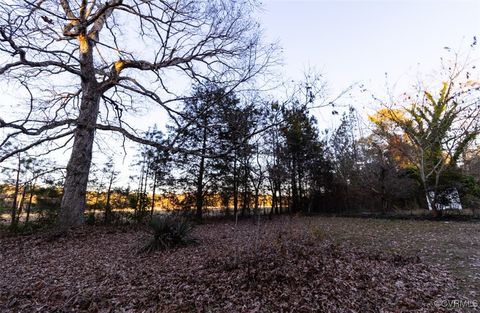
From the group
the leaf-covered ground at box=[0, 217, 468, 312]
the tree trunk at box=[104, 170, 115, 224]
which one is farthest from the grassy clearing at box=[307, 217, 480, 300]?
the tree trunk at box=[104, 170, 115, 224]

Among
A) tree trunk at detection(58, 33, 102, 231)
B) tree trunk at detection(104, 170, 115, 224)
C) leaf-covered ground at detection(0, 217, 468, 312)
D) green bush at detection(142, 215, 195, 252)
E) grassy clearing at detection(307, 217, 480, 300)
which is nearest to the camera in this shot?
leaf-covered ground at detection(0, 217, 468, 312)

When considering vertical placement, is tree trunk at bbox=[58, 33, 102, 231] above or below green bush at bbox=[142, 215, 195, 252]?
above

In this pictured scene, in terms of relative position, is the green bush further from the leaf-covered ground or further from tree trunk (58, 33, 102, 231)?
tree trunk (58, 33, 102, 231)

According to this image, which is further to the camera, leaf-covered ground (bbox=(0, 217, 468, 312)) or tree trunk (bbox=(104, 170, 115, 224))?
tree trunk (bbox=(104, 170, 115, 224))

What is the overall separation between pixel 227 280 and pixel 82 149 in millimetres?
6403

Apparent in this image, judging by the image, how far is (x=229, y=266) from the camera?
4.07m

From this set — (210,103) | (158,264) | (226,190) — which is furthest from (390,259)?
(226,190)

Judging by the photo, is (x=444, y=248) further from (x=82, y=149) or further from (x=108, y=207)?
(x=108, y=207)

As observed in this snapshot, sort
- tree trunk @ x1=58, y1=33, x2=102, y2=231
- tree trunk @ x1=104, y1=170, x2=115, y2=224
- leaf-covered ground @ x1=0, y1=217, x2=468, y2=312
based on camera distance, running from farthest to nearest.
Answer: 1. tree trunk @ x1=104, y1=170, x2=115, y2=224
2. tree trunk @ x1=58, y1=33, x2=102, y2=231
3. leaf-covered ground @ x1=0, y1=217, x2=468, y2=312

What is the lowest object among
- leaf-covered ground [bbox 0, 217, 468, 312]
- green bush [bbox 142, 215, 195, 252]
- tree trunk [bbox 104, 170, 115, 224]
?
leaf-covered ground [bbox 0, 217, 468, 312]

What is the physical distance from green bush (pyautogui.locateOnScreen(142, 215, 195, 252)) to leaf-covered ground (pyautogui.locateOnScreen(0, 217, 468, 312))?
1.15 feet

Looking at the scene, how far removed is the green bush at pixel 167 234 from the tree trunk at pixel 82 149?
298 cm

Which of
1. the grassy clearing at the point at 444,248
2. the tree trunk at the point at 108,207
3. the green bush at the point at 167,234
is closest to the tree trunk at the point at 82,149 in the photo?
the green bush at the point at 167,234

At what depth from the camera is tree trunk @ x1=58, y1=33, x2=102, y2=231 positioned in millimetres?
7414
